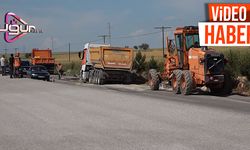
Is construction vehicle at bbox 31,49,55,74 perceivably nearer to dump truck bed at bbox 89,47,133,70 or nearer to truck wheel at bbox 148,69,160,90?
dump truck bed at bbox 89,47,133,70

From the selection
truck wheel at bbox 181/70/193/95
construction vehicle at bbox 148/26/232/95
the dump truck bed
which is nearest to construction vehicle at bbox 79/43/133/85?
the dump truck bed

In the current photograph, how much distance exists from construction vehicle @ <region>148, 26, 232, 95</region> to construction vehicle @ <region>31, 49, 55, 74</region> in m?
31.3

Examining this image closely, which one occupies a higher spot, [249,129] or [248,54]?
[248,54]

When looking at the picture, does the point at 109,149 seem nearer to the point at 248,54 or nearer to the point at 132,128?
the point at 132,128

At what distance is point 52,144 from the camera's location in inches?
356

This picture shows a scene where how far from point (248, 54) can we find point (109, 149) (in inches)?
785

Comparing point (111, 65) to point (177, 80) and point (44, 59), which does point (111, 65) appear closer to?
point (177, 80)

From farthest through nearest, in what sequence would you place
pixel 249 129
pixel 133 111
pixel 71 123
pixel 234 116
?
pixel 133 111 < pixel 234 116 < pixel 71 123 < pixel 249 129

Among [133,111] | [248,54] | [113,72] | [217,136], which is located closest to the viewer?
[217,136]

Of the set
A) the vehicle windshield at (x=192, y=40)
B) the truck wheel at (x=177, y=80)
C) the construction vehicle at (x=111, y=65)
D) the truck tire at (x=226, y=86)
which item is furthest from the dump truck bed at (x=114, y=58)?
the truck tire at (x=226, y=86)

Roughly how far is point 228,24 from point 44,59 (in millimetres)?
30873

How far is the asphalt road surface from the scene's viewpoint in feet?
29.5

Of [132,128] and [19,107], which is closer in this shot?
[132,128]

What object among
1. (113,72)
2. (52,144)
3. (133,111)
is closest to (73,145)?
(52,144)
